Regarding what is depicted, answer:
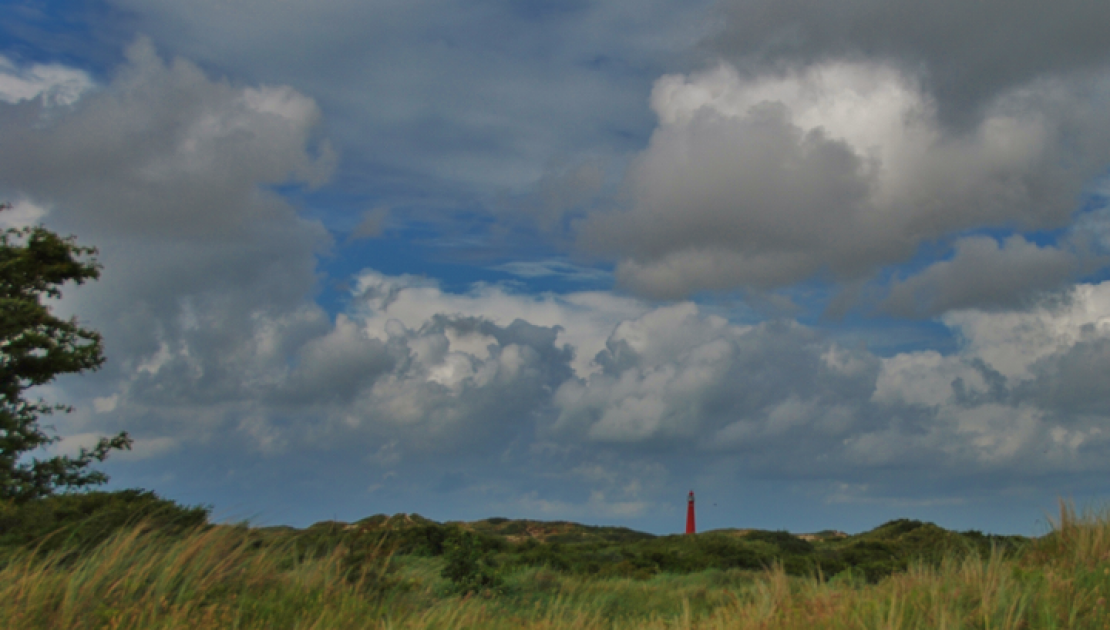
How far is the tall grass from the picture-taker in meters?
8.15

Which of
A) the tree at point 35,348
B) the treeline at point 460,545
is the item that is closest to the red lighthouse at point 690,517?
the treeline at point 460,545

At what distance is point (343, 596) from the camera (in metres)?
10.1

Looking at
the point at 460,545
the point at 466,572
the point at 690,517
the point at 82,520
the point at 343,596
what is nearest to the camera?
the point at 343,596

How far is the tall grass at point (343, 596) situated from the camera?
26.7 feet

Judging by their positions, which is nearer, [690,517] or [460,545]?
[460,545]

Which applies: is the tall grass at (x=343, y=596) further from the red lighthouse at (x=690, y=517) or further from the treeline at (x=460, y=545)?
the red lighthouse at (x=690, y=517)

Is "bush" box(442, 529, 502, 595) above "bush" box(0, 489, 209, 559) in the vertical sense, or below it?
below

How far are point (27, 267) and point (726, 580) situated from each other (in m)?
21.1

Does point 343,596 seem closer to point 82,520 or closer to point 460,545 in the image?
point 82,520

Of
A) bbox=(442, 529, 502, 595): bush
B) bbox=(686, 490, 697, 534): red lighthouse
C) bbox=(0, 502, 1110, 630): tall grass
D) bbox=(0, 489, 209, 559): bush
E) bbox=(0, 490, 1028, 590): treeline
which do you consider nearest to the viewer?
bbox=(0, 502, 1110, 630): tall grass

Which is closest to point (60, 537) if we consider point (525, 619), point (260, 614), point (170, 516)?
point (170, 516)

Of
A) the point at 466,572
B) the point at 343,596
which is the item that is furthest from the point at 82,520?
the point at 466,572

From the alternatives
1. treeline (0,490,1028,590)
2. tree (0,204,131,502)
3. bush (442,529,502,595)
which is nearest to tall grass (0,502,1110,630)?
treeline (0,490,1028,590)

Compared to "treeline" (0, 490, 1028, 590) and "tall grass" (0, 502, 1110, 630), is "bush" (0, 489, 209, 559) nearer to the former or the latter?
"treeline" (0, 490, 1028, 590)
